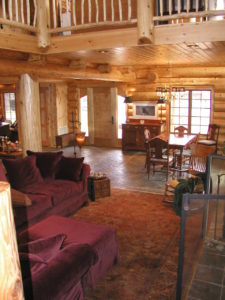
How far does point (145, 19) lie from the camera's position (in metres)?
4.47

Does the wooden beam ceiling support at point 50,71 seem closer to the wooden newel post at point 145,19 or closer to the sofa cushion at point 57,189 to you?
the sofa cushion at point 57,189

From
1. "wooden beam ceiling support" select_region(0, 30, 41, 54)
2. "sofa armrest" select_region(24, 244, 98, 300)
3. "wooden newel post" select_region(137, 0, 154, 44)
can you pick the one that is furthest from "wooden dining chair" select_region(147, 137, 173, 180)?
"sofa armrest" select_region(24, 244, 98, 300)

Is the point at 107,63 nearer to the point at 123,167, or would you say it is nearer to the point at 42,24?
the point at 123,167

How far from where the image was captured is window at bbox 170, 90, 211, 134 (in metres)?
10.5

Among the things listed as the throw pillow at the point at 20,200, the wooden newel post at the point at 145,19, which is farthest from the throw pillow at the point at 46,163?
the wooden newel post at the point at 145,19

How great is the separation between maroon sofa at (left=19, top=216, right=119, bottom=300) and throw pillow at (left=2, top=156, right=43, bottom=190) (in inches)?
55.9

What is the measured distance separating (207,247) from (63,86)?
9650 mm

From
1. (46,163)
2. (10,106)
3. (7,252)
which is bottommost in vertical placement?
(46,163)

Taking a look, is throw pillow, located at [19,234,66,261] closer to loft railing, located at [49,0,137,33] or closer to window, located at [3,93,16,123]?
loft railing, located at [49,0,137,33]

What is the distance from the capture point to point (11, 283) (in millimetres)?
1133

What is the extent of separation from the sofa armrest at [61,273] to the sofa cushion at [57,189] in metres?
2.20

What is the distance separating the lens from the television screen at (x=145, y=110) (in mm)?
11208

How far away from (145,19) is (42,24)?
69.1 inches

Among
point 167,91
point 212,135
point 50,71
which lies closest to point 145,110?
point 212,135
